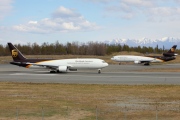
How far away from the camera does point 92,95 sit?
29891mm

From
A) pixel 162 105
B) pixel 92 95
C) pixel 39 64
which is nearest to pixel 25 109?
pixel 92 95

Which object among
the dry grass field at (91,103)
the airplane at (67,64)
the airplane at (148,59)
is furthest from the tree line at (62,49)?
the dry grass field at (91,103)

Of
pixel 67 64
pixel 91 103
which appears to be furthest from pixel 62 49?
pixel 91 103

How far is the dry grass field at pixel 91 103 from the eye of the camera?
794 inches

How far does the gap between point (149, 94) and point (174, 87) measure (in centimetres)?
648

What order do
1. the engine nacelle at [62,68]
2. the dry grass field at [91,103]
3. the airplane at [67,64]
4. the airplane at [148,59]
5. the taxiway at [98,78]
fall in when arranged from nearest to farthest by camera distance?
the dry grass field at [91,103] → the taxiway at [98,78] → the engine nacelle at [62,68] → the airplane at [67,64] → the airplane at [148,59]

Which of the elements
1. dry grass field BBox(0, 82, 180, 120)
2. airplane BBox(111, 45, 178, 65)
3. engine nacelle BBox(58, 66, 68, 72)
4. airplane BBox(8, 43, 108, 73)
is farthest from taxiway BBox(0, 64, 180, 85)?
airplane BBox(111, 45, 178, 65)

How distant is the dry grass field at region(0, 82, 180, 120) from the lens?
20172 mm

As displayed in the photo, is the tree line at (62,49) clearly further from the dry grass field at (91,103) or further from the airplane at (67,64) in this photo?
the dry grass field at (91,103)

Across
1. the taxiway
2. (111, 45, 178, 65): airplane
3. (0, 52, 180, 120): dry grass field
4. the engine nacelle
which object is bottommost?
(0, 52, 180, 120): dry grass field

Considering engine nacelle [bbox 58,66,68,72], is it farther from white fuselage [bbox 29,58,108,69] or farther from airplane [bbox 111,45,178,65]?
airplane [bbox 111,45,178,65]

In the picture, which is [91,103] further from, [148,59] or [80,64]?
[148,59]

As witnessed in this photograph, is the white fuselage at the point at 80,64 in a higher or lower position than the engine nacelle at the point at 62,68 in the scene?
higher

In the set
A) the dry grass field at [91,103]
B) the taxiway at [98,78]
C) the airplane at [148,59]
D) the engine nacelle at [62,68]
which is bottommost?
the dry grass field at [91,103]
